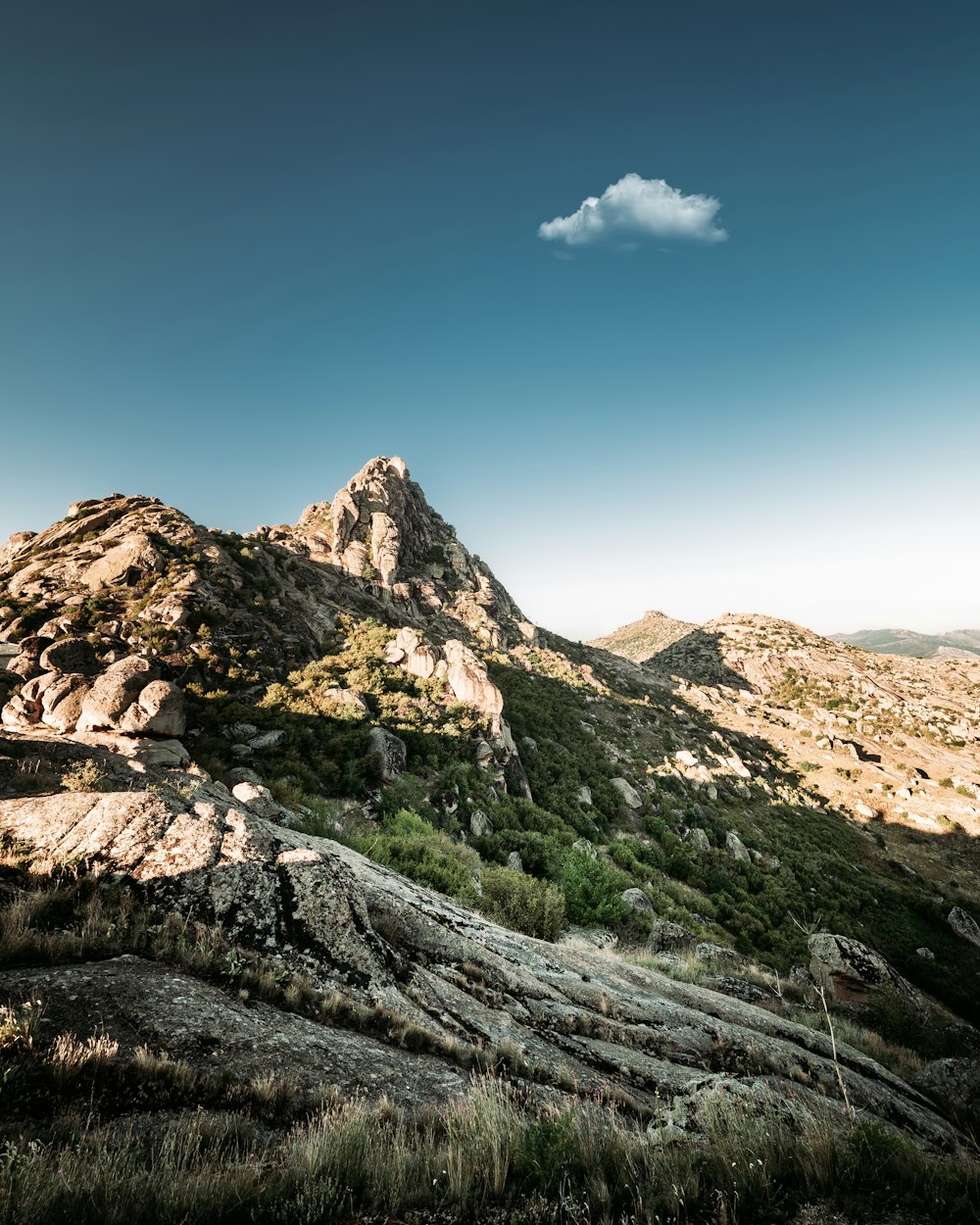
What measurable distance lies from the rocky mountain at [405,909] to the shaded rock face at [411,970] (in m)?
0.06

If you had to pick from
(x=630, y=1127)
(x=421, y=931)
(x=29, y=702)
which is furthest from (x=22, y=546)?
(x=630, y=1127)

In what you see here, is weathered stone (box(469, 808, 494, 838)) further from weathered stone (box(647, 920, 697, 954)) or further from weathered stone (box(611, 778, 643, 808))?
weathered stone (box(611, 778, 643, 808))

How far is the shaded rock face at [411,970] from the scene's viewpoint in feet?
22.0

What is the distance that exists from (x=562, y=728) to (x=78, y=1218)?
3715 cm

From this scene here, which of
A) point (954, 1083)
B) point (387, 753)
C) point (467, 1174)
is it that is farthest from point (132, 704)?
point (954, 1083)

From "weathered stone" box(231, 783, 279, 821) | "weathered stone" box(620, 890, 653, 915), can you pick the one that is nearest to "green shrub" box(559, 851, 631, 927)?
"weathered stone" box(620, 890, 653, 915)

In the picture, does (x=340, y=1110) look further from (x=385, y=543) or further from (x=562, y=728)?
(x=385, y=543)

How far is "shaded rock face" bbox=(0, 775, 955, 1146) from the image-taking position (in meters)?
6.70

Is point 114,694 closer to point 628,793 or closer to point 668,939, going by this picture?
point 668,939

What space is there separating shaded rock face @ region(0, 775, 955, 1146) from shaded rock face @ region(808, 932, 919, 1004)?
9.22 meters

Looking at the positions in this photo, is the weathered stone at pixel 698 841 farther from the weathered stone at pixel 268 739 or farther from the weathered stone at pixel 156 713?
the weathered stone at pixel 156 713

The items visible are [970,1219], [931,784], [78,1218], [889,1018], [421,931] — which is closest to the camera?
[78,1218]

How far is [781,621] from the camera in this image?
328 ft

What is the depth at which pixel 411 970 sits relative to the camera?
24.5 ft
